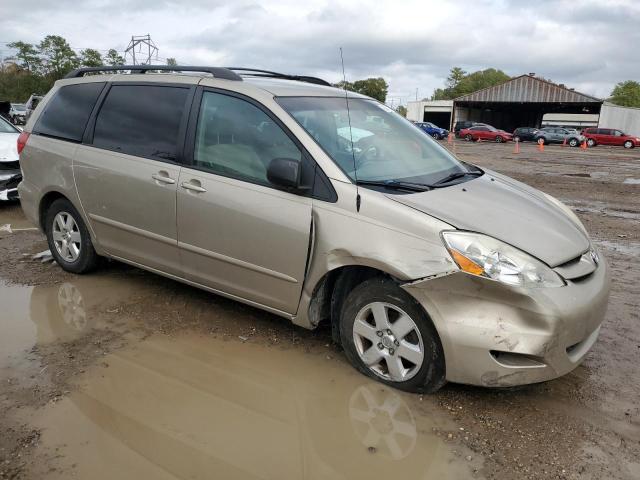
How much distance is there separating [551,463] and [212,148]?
2.81 meters

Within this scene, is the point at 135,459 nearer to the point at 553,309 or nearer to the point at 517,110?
the point at 553,309

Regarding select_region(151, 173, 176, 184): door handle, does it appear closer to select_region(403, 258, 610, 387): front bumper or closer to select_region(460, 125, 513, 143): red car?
select_region(403, 258, 610, 387): front bumper

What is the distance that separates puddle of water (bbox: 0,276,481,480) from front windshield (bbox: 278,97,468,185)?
132cm

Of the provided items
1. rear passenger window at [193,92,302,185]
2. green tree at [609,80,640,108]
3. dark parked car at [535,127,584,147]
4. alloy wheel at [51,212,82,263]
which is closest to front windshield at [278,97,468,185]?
rear passenger window at [193,92,302,185]

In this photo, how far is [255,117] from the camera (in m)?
3.61

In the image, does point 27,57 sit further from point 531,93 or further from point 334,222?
point 334,222

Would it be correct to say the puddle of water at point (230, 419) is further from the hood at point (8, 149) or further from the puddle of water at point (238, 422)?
the hood at point (8, 149)

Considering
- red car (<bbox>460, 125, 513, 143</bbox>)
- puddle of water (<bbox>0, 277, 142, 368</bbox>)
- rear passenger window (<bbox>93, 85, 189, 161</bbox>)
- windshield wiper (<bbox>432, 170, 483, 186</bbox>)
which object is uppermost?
rear passenger window (<bbox>93, 85, 189, 161</bbox>)

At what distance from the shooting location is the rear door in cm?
393

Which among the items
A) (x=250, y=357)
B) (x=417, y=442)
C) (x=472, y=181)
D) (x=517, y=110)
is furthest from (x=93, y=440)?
(x=517, y=110)

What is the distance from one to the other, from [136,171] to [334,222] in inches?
70.3

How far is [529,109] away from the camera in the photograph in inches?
2474

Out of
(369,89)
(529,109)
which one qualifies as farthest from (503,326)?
(529,109)

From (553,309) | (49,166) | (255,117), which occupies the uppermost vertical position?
(255,117)
